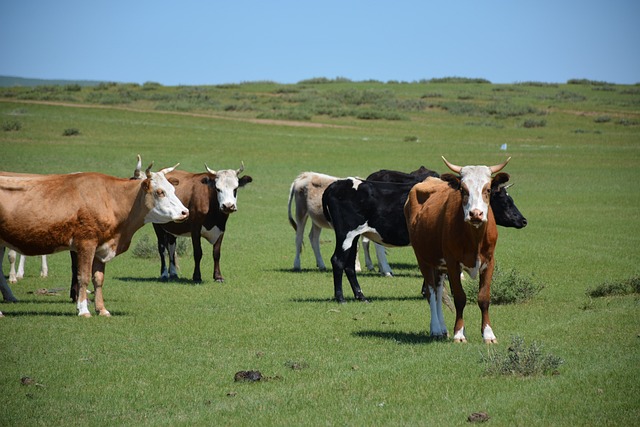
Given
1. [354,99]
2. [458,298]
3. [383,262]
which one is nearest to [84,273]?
[458,298]

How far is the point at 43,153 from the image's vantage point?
43.5 m

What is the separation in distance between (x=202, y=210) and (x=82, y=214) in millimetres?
5820

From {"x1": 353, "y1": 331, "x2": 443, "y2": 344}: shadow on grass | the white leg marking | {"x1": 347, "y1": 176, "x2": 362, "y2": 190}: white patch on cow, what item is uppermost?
{"x1": 347, "y1": 176, "x2": 362, "y2": 190}: white patch on cow

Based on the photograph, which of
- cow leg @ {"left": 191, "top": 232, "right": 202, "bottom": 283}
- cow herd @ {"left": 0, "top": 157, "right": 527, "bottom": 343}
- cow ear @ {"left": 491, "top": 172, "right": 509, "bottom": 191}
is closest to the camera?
cow herd @ {"left": 0, "top": 157, "right": 527, "bottom": 343}

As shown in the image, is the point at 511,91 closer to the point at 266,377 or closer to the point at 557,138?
the point at 557,138

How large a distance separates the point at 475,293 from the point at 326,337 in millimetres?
4183

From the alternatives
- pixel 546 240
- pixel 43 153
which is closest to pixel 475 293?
pixel 546 240

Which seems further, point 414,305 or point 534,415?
point 414,305

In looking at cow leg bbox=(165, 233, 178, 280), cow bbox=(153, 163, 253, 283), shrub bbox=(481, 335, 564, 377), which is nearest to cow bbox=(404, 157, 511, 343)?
shrub bbox=(481, 335, 564, 377)

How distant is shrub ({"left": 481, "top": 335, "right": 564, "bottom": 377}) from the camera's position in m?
10.1

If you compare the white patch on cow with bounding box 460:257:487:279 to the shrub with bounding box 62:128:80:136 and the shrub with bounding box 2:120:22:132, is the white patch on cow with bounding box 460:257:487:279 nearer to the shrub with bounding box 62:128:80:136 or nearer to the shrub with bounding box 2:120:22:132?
the shrub with bounding box 62:128:80:136

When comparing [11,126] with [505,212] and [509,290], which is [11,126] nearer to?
[505,212]

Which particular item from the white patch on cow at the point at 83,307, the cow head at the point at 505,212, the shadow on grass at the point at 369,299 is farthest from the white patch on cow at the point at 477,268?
the white patch on cow at the point at 83,307

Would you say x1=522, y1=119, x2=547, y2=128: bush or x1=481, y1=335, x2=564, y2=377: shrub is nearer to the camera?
x1=481, y1=335, x2=564, y2=377: shrub
